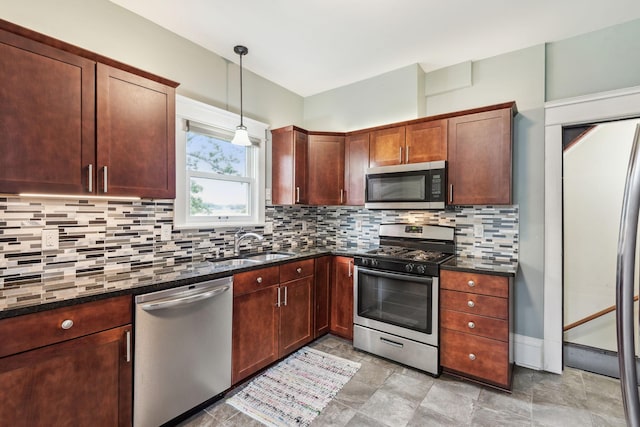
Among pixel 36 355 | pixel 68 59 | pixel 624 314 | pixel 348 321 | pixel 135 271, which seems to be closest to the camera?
pixel 624 314

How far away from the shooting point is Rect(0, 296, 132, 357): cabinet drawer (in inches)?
51.4

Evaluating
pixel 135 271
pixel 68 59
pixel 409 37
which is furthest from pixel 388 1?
pixel 135 271

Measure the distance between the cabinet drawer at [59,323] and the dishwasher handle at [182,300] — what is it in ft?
0.35

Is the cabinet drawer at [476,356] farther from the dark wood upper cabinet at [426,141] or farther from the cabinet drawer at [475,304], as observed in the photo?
the dark wood upper cabinet at [426,141]

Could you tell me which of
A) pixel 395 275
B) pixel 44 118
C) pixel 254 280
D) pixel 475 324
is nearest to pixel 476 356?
pixel 475 324

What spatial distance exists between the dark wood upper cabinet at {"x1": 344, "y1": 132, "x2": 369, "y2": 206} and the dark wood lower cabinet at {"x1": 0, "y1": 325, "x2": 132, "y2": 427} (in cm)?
233

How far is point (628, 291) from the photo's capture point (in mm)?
570

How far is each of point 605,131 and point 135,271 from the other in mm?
3898

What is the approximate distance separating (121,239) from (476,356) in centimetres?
276

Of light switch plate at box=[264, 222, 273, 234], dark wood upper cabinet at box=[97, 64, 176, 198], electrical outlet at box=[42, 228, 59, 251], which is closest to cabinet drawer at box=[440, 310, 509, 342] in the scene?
light switch plate at box=[264, 222, 273, 234]

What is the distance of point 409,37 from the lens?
8.52 ft

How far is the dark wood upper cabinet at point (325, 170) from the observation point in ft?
11.0

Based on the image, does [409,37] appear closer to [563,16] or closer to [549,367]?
[563,16]

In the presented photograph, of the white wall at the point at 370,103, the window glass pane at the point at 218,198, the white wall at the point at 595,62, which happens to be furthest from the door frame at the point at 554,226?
the window glass pane at the point at 218,198
